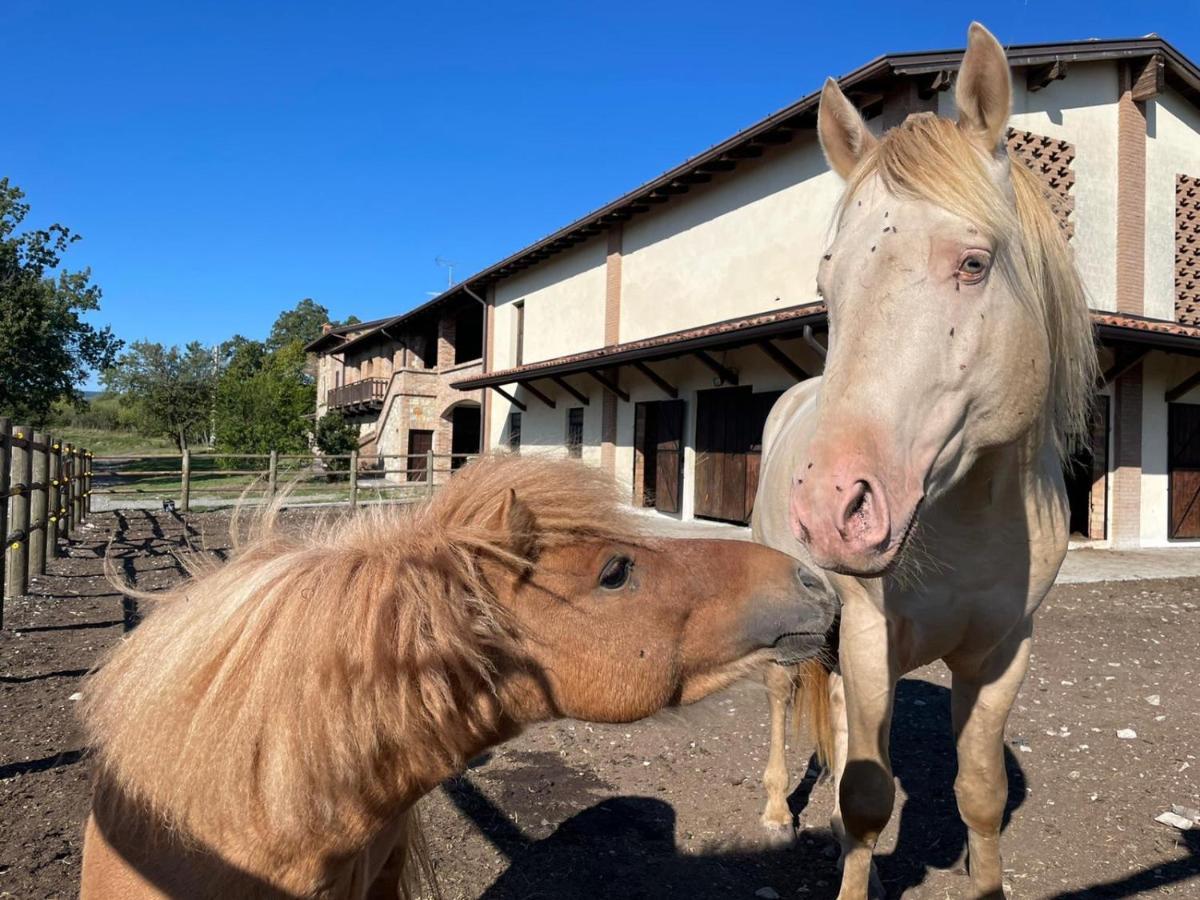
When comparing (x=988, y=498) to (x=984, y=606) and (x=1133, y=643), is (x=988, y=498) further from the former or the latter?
(x=1133, y=643)

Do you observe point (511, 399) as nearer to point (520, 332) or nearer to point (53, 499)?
point (520, 332)

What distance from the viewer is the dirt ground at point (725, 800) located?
2881mm

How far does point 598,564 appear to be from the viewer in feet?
5.30

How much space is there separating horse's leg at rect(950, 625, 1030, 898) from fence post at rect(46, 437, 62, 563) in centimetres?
981

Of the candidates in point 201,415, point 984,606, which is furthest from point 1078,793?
point 201,415

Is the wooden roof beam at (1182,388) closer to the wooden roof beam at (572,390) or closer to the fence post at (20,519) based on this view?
the wooden roof beam at (572,390)

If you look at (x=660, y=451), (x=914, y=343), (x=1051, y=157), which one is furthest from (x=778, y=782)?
(x=660, y=451)

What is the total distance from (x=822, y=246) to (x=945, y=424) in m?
9.56

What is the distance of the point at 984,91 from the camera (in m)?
1.95

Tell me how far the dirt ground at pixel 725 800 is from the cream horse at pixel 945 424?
22.1 inches

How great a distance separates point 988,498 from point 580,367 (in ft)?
46.1

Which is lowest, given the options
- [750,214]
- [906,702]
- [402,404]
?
[906,702]

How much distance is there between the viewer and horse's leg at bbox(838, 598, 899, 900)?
2.35 m

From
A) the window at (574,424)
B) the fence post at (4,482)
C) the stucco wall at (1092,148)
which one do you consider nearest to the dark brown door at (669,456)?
the window at (574,424)
